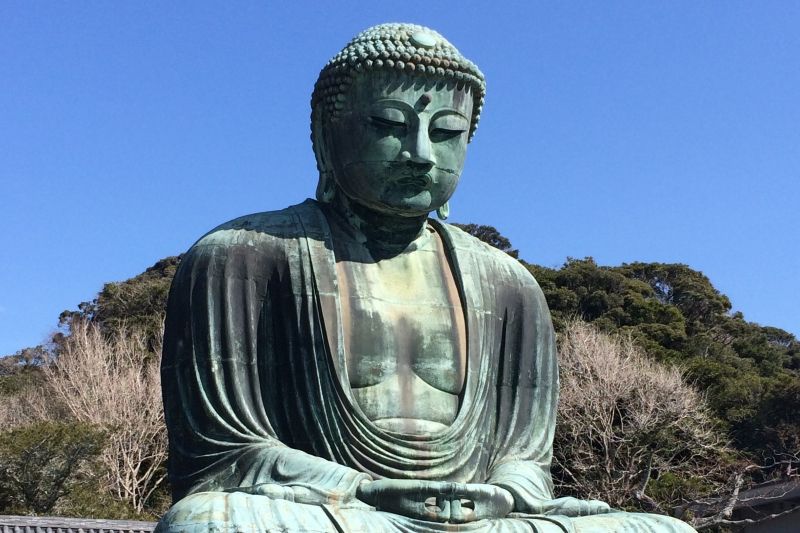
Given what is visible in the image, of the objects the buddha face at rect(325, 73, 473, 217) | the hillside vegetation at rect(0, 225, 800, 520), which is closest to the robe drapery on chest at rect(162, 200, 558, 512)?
the buddha face at rect(325, 73, 473, 217)

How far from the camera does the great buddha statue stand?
661 centimetres

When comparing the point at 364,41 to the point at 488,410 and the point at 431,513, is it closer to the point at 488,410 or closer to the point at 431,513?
the point at 488,410

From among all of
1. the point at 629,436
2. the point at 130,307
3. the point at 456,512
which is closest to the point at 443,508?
the point at 456,512

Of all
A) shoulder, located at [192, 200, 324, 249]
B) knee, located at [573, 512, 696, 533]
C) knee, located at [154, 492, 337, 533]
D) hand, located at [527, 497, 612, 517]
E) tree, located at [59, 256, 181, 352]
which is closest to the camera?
knee, located at [154, 492, 337, 533]

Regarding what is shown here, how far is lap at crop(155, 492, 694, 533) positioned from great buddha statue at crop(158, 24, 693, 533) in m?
0.03

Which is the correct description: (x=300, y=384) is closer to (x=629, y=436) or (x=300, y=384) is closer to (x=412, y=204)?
(x=412, y=204)

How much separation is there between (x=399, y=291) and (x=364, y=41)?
4.86 feet

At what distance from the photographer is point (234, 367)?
6934 mm

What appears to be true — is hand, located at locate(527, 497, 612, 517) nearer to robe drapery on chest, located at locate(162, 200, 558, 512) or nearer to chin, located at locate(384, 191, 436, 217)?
robe drapery on chest, located at locate(162, 200, 558, 512)

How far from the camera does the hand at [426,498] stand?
20.5 ft

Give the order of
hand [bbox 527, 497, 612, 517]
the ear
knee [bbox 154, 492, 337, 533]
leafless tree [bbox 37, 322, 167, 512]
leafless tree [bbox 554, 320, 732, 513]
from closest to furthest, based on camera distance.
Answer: knee [bbox 154, 492, 337, 533] → hand [bbox 527, 497, 612, 517] → the ear → leafless tree [bbox 554, 320, 732, 513] → leafless tree [bbox 37, 322, 167, 512]

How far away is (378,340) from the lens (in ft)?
23.1

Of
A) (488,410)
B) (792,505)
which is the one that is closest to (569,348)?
(792,505)

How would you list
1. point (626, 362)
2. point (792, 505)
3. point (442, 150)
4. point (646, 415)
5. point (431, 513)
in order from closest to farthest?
point (431, 513), point (442, 150), point (792, 505), point (646, 415), point (626, 362)
